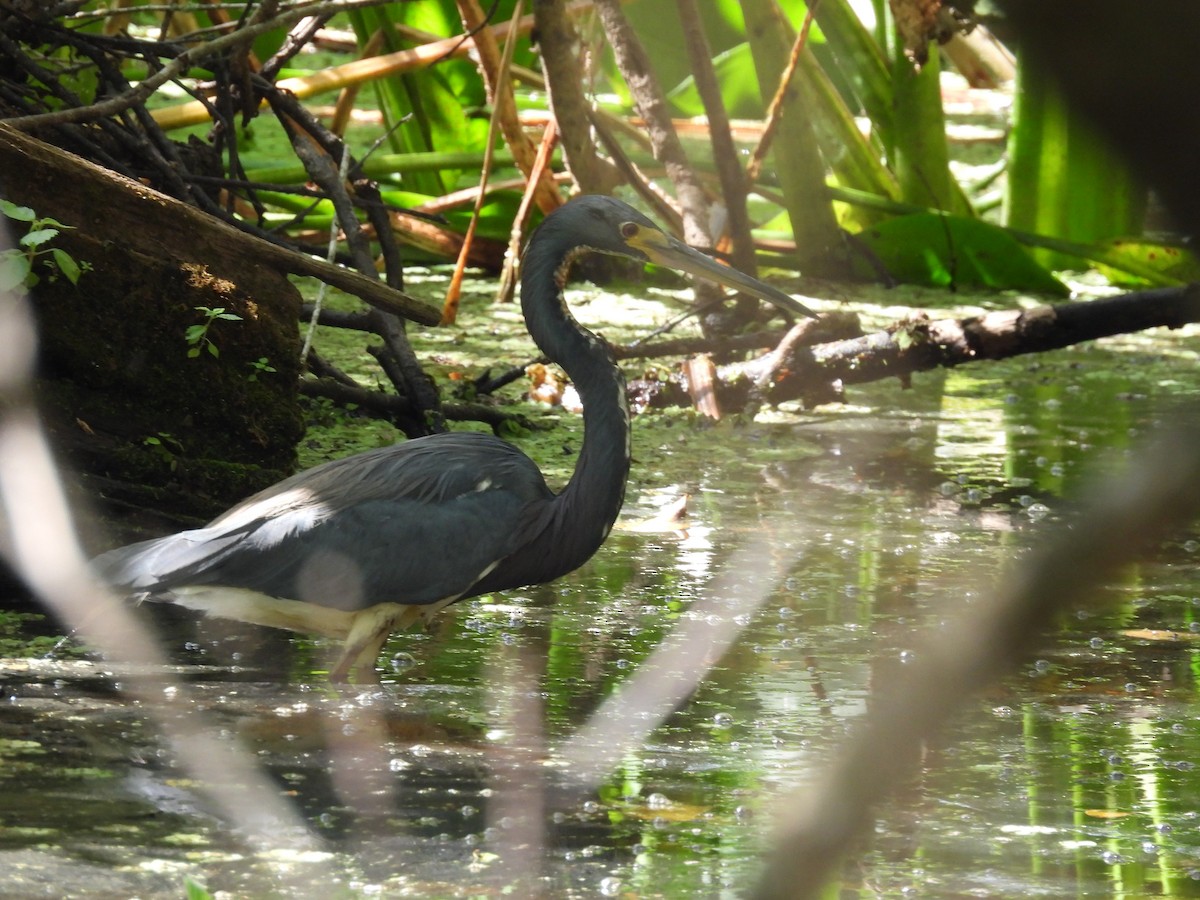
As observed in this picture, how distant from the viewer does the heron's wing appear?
375 centimetres

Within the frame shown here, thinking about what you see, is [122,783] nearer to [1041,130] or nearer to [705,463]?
[705,463]

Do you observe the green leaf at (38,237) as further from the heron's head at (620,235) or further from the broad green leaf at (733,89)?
the broad green leaf at (733,89)

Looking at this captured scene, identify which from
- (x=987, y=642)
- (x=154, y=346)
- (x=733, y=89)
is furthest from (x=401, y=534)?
(x=733, y=89)

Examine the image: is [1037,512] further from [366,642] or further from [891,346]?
[366,642]

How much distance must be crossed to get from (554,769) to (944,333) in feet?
10.9

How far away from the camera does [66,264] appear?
392 cm

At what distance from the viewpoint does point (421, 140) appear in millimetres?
8820

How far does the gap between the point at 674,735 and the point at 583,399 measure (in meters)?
1.17

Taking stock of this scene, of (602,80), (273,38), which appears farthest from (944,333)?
(602,80)

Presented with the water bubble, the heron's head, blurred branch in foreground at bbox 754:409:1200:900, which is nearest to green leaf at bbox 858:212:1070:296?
the water bubble

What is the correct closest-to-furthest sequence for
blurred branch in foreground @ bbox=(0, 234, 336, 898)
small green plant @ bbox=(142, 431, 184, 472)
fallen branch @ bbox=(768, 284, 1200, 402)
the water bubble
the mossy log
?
blurred branch in foreground @ bbox=(0, 234, 336, 898) → the mossy log → small green plant @ bbox=(142, 431, 184, 472) → the water bubble → fallen branch @ bbox=(768, 284, 1200, 402)

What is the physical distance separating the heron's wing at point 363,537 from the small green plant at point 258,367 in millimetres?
602

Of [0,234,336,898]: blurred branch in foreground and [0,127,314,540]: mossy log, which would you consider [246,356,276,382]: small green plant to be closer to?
[0,127,314,540]: mossy log

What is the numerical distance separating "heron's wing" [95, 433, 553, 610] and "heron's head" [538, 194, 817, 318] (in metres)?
0.77
